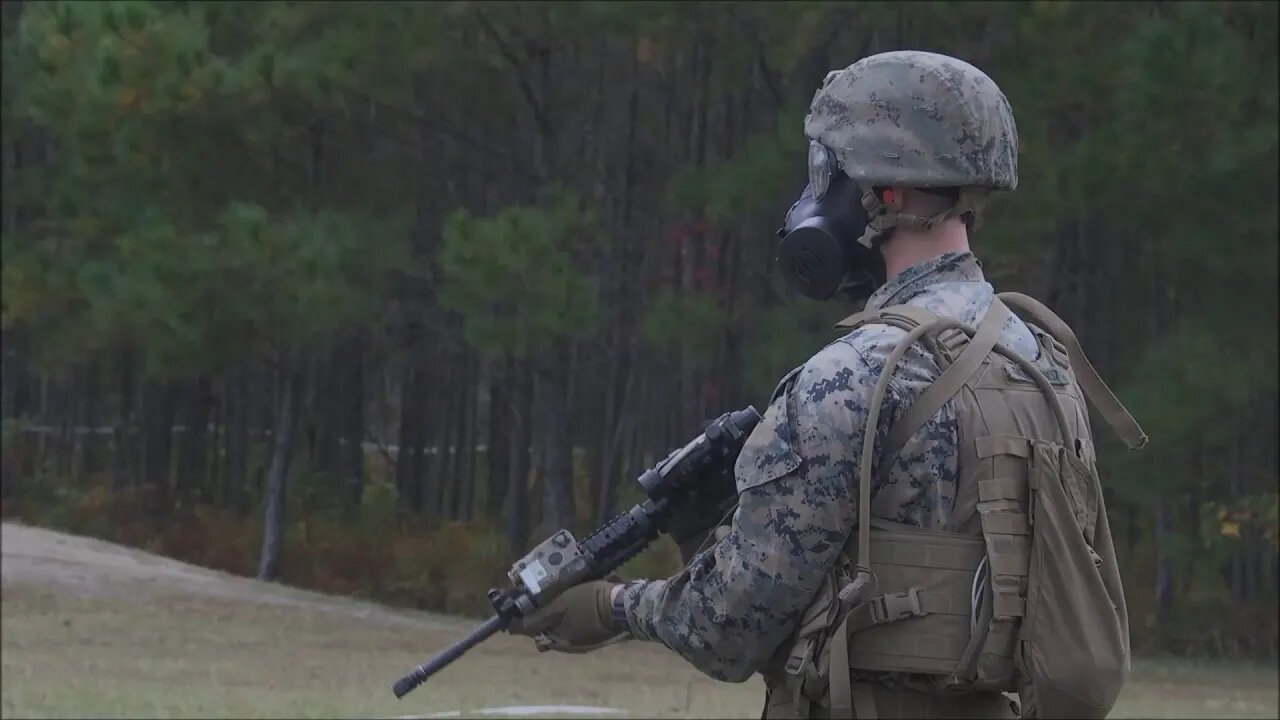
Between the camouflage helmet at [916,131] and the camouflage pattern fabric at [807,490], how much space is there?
249 mm

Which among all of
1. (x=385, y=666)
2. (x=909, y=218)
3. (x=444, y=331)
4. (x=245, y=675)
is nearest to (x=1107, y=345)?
(x=444, y=331)

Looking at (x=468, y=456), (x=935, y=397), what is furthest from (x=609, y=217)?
(x=935, y=397)

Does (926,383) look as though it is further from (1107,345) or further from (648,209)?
(648,209)

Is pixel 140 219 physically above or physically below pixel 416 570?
above

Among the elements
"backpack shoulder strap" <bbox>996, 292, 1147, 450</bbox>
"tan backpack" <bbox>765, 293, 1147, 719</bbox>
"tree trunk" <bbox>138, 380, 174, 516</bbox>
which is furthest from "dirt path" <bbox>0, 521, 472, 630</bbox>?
"tan backpack" <bbox>765, 293, 1147, 719</bbox>

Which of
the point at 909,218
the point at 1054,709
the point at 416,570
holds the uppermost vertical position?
the point at 909,218

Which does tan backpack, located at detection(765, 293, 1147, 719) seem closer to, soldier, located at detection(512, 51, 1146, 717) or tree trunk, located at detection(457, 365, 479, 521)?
soldier, located at detection(512, 51, 1146, 717)

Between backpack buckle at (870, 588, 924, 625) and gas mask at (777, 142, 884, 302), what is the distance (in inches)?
21.3

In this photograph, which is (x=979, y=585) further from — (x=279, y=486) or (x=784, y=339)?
(x=279, y=486)

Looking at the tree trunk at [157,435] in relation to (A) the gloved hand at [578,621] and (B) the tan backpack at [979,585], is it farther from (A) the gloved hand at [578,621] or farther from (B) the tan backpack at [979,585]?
(B) the tan backpack at [979,585]

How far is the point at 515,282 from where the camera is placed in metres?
15.2

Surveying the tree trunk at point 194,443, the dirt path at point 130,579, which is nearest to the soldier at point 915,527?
the dirt path at point 130,579

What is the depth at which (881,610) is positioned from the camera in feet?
9.16

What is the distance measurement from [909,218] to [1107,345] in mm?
14501
